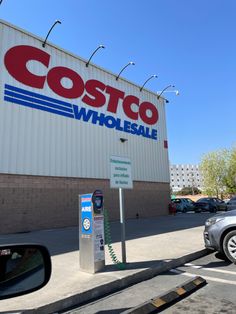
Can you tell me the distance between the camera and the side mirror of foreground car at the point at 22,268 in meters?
1.98

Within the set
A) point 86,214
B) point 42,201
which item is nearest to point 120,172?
point 86,214

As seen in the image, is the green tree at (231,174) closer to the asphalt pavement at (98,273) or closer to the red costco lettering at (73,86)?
the red costco lettering at (73,86)

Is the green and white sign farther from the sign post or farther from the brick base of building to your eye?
the brick base of building

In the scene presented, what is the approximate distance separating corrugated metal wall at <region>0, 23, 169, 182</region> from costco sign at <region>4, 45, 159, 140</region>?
0.73ft

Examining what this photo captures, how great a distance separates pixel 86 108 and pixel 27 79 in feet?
13.2

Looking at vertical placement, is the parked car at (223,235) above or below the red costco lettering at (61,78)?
below

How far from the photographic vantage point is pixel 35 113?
16.0m

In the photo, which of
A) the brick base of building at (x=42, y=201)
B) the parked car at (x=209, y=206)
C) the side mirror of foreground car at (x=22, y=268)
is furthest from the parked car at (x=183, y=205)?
the side mirror of foreground car at (x=22, y=268)

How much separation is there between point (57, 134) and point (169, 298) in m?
12.7

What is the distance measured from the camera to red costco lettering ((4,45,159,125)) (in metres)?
15.7

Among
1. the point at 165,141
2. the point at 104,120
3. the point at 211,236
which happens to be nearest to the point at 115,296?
the point at 211,236

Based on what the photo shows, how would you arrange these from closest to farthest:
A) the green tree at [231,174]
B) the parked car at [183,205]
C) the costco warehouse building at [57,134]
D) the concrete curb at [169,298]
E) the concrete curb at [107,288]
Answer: the concrete curb at [169,298], the concrete curb at [107,288], the costco warehouse building at [57,134], the parked car at [183,205], the green tree at [231,174]

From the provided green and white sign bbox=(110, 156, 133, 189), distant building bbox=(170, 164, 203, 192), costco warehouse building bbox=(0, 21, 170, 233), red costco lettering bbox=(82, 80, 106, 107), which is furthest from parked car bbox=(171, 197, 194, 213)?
distant building bbox=(170, 164, 203, 192)

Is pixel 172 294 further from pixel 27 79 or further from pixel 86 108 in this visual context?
pixel 86 108
